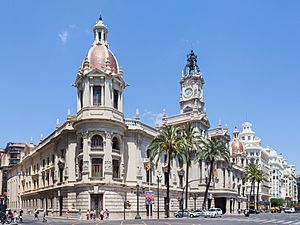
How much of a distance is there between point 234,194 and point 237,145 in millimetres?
25247

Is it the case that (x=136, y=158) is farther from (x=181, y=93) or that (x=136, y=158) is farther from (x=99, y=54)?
(x=181, y=93)

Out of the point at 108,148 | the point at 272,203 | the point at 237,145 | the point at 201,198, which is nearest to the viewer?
the point at 108,148

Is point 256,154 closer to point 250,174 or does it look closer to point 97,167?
point 250,174

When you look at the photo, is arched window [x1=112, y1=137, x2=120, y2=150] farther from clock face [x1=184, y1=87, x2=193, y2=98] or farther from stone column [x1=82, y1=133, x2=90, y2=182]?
clock face [x1=184, y1=87, x2=193, y2=98]

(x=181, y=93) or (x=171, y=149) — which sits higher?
(x=181, y=93)

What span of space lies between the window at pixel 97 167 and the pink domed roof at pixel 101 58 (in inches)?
544

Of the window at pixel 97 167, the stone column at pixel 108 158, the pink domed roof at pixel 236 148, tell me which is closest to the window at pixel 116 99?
the stone column at pixel 108 158

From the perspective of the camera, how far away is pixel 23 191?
104125 mm

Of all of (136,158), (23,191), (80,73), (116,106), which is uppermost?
(80,73)

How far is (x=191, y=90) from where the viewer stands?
4060 inches

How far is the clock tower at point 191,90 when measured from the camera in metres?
102

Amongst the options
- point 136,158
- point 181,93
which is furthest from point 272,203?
Result: point 136,158

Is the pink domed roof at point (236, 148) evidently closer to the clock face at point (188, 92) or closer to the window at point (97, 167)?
the clock face at point (188, 92)

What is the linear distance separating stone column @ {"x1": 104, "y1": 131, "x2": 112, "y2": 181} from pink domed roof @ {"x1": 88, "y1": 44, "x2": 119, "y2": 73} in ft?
35.2
